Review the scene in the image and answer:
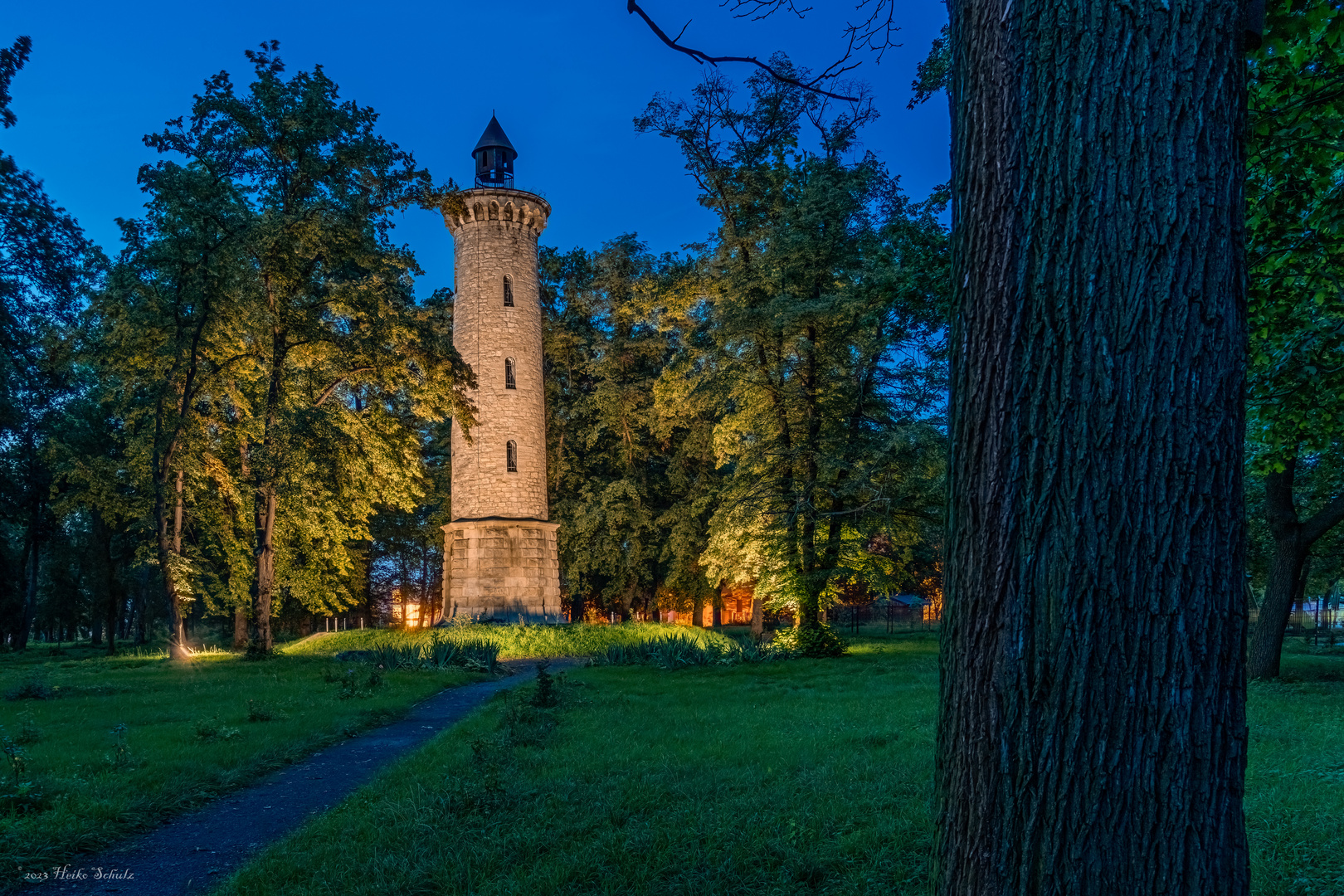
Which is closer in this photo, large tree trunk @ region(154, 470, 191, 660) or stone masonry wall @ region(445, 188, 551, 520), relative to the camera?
large tree trunk @ region(154, 470, 191, 660)

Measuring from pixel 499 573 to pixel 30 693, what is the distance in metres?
14.7

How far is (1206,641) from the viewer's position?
2.22 m

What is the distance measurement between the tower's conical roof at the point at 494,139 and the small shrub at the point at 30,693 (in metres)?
23.1

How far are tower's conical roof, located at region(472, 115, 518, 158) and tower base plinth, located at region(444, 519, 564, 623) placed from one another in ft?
45.2

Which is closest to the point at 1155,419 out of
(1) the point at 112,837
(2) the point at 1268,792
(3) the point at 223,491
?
(2) the point at 1268,792

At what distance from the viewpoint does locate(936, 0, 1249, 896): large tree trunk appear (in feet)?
7.24

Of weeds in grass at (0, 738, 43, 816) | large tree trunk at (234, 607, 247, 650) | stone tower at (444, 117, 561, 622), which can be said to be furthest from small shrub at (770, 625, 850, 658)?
large tree trunk at (234, 607, 247, 650)

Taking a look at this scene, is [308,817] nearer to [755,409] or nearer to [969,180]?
[969,180]

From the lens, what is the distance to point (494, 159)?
1187 inches

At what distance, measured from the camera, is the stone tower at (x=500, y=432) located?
1036 inches

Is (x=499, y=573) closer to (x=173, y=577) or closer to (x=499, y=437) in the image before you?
(x=499, y=437)

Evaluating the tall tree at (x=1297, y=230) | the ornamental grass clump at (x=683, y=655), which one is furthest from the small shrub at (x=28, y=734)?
the tall tree at (x=1297, y=230)

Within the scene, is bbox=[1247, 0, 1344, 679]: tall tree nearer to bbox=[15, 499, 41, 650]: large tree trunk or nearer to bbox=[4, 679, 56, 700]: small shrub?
bbox=[4, 679, 56, 700]: small shrub

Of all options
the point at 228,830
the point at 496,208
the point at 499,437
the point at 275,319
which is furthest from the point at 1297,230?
the point at 496,208
